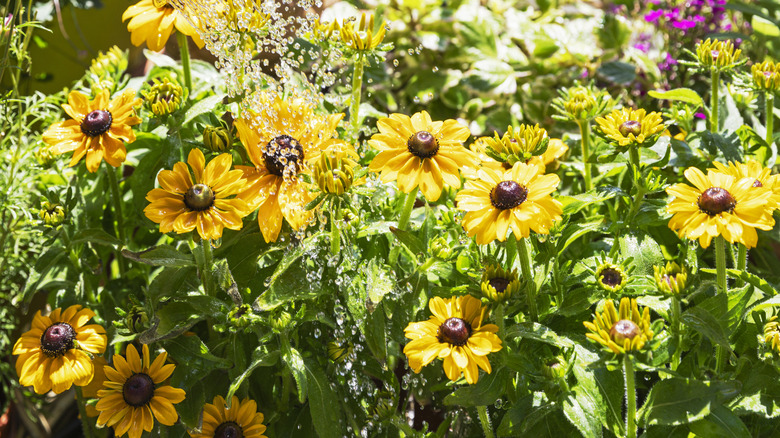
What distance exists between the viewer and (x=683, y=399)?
635 millimetres

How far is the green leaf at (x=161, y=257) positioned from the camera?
28.4 inches

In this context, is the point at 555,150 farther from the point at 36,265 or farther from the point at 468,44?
the point at 468,44

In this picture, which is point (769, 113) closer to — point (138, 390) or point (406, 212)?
point (406, 212)

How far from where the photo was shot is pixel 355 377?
792mm

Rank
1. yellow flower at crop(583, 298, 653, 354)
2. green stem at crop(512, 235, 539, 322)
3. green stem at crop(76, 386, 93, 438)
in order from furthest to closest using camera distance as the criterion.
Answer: green stem at crop(76, 386, 93, 438)
green stem at crop(512, 235, 539, 322)
yellow flower at crop(583, 298, 653, 354)

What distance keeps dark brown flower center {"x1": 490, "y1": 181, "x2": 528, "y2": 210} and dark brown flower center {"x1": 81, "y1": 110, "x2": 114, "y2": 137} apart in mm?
457

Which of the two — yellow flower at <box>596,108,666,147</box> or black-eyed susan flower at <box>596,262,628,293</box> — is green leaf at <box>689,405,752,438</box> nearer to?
black-eyed susan flower at <box>596,262,628,293</box>

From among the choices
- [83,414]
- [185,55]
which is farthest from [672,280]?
[83,414]

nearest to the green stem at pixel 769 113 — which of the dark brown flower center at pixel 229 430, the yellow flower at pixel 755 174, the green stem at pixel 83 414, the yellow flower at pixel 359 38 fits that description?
the yellow flower at pixel 755 174

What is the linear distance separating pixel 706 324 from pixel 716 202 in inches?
4.5

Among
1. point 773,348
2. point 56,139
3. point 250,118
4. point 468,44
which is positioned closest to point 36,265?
point 56,139

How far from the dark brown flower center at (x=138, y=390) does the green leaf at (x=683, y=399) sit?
0.51 m

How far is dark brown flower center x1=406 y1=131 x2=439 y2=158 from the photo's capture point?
2.25 feet

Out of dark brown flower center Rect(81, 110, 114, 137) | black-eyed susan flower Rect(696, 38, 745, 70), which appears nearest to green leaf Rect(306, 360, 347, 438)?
dark brown flower center Rect(81, 110, 114, 137)
